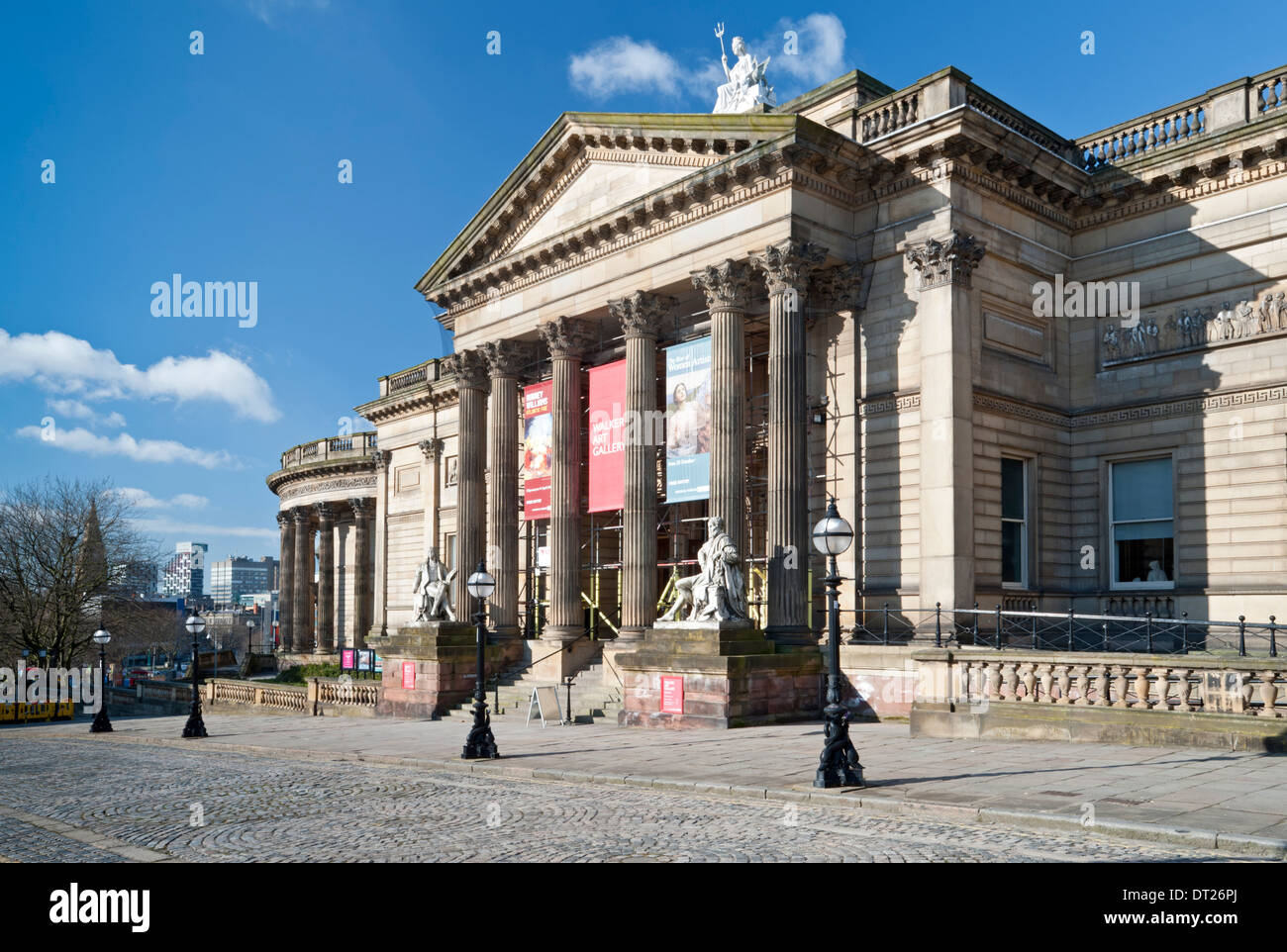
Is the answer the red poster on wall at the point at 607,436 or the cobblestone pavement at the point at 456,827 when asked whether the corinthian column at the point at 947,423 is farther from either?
the cobblestone pavement at the point at 456,827

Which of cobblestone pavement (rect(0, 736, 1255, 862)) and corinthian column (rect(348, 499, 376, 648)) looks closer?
cobblestone pavement (rect(0, 736, 1255, 862))

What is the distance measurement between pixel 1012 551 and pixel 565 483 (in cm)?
1177

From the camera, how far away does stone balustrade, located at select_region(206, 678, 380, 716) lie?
33.5 m

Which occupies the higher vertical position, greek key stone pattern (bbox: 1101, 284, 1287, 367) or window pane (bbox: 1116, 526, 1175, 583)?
greek key stone pattern (bbox: 1101, 284, 1287, 367)

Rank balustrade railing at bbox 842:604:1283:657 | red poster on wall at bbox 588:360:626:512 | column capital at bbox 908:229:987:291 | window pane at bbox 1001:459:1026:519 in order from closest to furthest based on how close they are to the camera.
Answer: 1. balustrade railing at bbox 842:604:1283:657
2. column capital at bbox 908:229:987:291
3. window pane at bbox 1001:459:1026:519
4. red poster on wall at bbox 588:360:626:512

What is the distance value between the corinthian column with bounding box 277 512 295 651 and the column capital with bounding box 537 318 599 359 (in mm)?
37215

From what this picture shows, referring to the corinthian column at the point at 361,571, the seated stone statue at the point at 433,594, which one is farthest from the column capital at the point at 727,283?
the corinthian column at the point at 361,571

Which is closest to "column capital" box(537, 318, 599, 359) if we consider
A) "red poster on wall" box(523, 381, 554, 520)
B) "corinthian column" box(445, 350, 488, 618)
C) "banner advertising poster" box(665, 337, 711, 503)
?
"red poster on wall" box(523, 381, 554, 520)

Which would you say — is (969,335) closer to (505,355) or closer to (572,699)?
(572,699)

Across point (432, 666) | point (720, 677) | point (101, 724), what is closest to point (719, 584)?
point (720, 677)

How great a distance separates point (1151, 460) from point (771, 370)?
9259 mm

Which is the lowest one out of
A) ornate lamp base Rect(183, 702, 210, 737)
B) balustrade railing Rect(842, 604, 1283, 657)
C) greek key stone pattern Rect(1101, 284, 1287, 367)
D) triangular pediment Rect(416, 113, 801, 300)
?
ornate lamp base Rect(183, 702, 210, 737)

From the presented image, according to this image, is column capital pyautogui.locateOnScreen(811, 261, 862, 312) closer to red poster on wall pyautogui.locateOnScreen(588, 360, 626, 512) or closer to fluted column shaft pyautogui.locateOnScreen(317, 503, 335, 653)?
red poster on wall pyautogui.locateOnScreen(588, 360, 626, 512)
